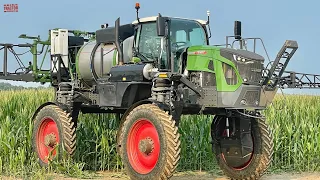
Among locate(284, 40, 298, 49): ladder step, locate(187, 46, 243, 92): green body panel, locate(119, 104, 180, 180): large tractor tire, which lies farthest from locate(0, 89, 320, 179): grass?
locate(284, 40, 298, 49): ladder step

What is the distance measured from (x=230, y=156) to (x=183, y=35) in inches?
104

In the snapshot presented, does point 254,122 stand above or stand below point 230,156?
above

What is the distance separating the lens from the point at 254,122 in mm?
10523

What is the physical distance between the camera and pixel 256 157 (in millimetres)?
10336

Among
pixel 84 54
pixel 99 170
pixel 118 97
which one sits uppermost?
pixel 84 54

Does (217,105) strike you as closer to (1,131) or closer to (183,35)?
(183,35)

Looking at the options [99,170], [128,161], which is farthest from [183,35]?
[99,170]

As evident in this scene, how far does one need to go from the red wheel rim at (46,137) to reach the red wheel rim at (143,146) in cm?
262

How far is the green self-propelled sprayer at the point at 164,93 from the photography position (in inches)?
359

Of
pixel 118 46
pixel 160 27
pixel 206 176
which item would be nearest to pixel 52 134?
pixel 118 46

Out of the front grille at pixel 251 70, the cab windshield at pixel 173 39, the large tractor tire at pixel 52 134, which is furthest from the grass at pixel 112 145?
the front grille at pixel 251 70

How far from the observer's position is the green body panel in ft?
30.1

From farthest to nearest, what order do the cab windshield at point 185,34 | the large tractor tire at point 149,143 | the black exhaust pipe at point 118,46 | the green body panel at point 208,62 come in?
the black exhaust pipe at point 118,46, the cab windshield at point 185,34, the green body panel at point 208,62, the large tractor tire at point 149,143

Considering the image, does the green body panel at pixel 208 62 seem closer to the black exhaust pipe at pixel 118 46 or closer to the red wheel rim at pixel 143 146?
the red wheel rim at pixel 143 146
